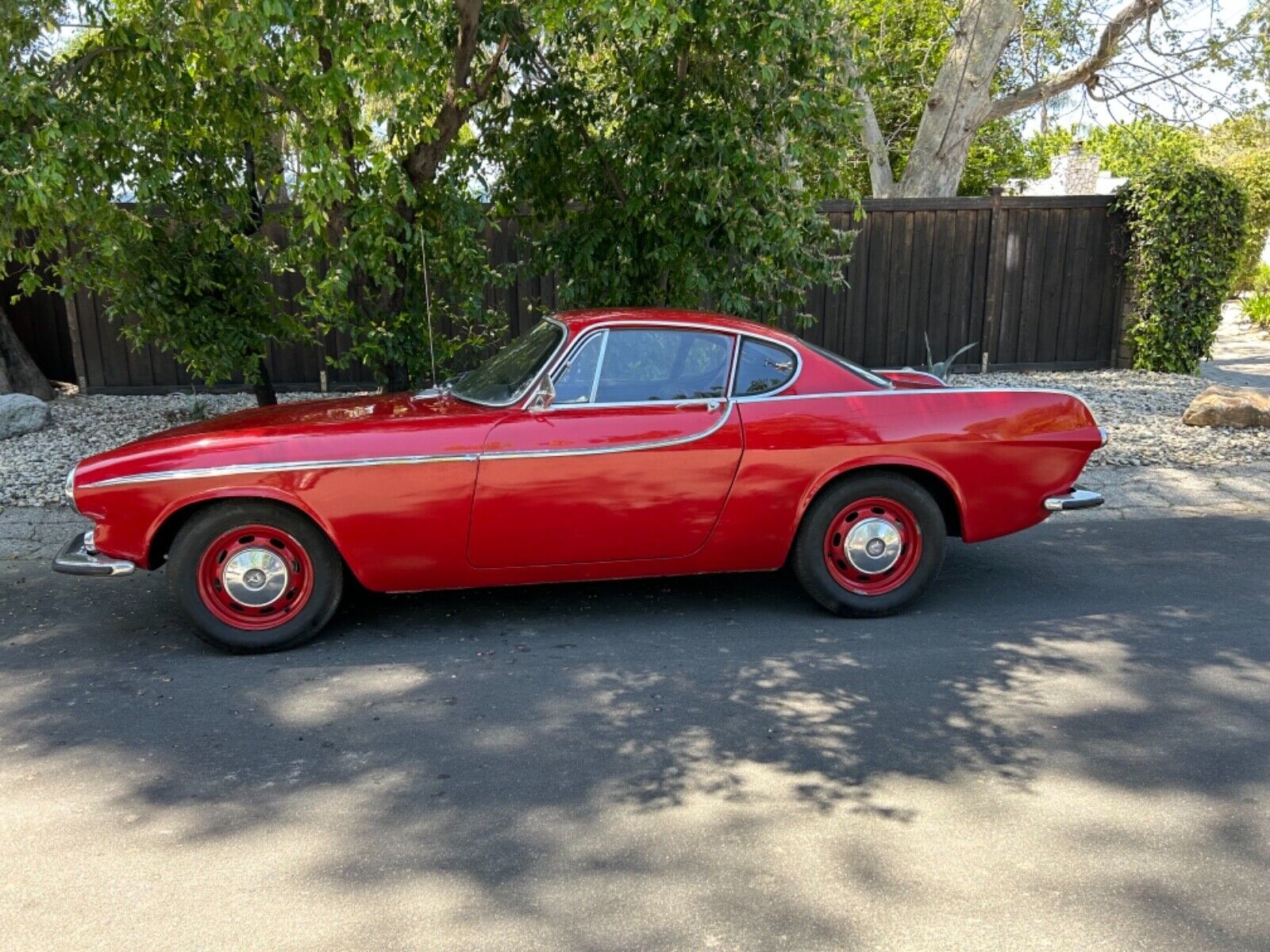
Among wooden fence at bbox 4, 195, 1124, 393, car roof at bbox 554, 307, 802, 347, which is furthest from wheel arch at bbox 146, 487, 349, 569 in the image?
wooden fence at bbox 4, 195, 1124, 393

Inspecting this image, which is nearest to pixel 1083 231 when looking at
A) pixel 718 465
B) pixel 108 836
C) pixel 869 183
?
pixel 869 183

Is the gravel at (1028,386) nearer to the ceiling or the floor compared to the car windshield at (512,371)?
nearer to the floor

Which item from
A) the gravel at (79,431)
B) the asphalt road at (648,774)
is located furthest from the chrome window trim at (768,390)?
the gravel at (79,431)

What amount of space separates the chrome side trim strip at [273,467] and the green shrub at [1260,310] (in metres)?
18.2

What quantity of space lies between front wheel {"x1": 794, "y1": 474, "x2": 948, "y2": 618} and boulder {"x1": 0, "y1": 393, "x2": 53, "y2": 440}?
23.4 ft

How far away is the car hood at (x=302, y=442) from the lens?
452 cm

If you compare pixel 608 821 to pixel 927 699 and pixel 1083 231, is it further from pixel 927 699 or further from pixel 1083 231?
pixel 1083 231

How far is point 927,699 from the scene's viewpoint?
13.7ft

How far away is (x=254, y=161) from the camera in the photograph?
782 cm

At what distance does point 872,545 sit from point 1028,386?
5.33 m

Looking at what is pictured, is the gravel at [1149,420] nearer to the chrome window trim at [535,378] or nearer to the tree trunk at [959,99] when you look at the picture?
the tree trunk at [959,99]

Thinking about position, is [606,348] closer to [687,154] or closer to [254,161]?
[687,154]

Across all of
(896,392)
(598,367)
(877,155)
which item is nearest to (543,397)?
(598,367)

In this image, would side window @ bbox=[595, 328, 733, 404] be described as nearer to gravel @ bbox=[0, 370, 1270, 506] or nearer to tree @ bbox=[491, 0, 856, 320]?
tree @ bbox=[491, 0, 856, 320]
